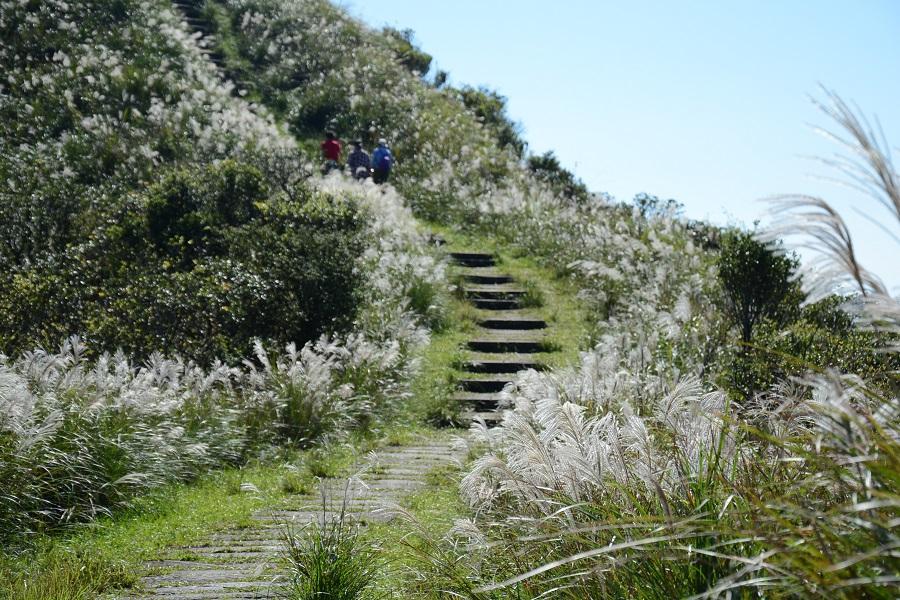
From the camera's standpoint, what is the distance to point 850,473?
2611 mm

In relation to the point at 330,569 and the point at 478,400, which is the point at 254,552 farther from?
the point at 478,400

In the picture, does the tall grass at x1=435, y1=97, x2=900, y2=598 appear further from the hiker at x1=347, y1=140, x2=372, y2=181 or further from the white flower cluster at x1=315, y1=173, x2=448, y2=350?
the hiker at x1=347, y1=140, x2=372, y2=181

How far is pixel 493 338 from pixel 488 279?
8.80 feet

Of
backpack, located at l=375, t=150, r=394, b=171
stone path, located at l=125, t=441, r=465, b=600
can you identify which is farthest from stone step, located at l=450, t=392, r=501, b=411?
backpack, located at l=375, t=150, r=394, b=171

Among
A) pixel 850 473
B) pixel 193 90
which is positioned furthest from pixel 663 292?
pixel 193 90

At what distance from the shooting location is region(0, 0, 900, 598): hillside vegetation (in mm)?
2830

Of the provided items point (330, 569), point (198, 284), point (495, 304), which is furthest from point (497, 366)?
point (330, 569)

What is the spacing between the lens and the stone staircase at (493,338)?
33.6 ft

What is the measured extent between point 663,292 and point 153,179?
8.42 metres

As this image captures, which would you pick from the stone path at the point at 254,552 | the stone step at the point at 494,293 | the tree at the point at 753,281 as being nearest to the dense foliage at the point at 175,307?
the stone step at the point at 494,293

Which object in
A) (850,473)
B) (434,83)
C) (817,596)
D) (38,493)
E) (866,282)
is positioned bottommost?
(38,493)

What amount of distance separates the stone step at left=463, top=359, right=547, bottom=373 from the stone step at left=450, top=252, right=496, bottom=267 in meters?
4.44

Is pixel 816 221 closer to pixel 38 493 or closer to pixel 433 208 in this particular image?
pixel 38 493

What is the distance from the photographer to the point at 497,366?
11219 millimetres
